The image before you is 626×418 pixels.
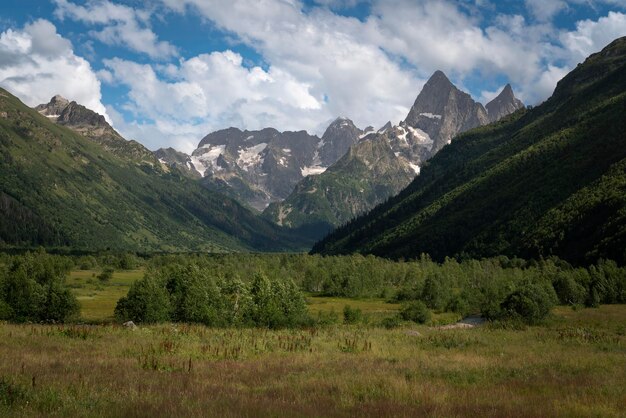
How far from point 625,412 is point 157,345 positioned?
24.6m

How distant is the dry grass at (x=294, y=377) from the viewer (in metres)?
14.9

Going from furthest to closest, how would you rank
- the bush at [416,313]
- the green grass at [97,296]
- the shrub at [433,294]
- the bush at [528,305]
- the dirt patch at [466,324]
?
the shrub at [433,294]
the green grass at [97,296]
the bush at [416,313]
the bush at [528,305]
the dirt patch at [466,324]

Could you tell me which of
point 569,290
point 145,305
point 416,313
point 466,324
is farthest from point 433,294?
point 145,305

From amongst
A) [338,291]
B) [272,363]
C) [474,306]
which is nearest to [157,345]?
[272,363]

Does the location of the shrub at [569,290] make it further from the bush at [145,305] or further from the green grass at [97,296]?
the green grass at [97,296]

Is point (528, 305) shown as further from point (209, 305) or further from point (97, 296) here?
point (97, 296)

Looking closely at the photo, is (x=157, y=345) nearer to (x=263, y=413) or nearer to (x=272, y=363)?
(x=272, y=363)

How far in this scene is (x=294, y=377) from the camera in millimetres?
21156

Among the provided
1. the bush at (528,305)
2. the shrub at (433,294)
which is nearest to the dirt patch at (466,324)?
the bush at (528,305)

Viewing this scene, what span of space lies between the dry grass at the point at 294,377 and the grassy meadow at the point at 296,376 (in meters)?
0.06

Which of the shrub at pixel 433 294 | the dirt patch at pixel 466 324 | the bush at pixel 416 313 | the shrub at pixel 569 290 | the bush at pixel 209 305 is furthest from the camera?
the shrub at pixel 433 294

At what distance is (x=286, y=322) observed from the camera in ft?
215

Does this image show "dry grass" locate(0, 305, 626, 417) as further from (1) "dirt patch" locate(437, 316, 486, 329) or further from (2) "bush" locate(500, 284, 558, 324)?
(2) "bush" locate(500, 284, 558, 324)

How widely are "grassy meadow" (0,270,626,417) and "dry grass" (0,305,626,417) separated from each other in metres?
→ 0.06
